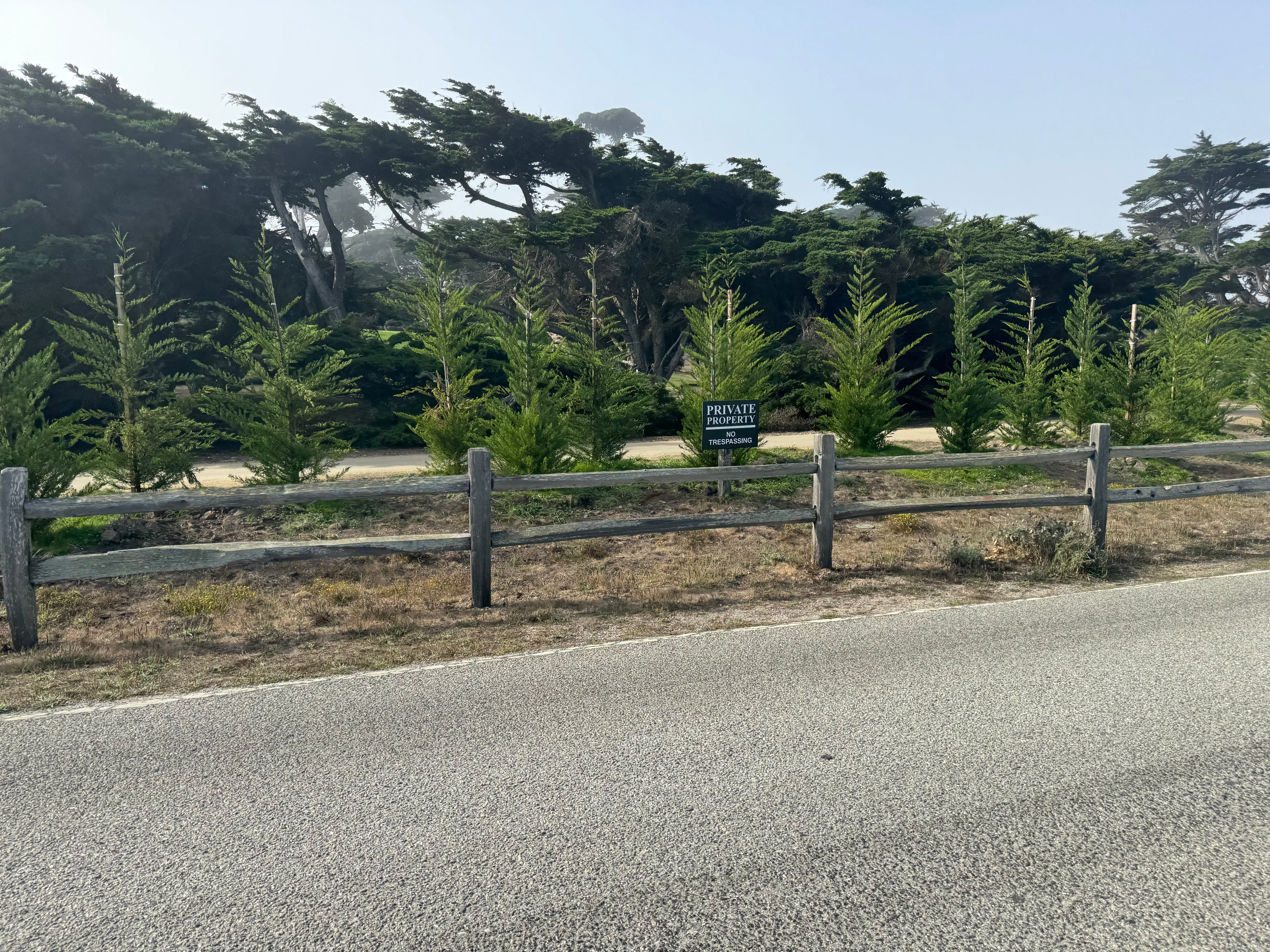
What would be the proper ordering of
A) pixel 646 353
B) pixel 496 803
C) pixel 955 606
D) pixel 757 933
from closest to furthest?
pixel 757 933
pixel 496 803
pixel 955 606
pixel 646 353

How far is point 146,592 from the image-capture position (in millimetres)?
8680

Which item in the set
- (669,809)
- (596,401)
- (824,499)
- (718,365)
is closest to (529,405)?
(596,401)

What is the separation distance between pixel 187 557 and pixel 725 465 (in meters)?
6.92

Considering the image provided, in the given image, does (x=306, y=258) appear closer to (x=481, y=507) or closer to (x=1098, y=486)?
(x=481, y=507)

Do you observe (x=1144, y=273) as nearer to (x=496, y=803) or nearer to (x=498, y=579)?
(x=498, y=579)

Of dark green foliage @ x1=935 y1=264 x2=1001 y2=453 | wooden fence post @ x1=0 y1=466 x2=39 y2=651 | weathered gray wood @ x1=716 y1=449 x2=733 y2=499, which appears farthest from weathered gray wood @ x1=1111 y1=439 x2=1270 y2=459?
wooden fence post @ x1=0 y1=466 x2=39 y2=651

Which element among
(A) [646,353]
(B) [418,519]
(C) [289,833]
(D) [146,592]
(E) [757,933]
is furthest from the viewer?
(A) [646,353]

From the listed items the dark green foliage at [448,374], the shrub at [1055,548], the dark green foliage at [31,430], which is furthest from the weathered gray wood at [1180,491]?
the dark green foliage at [31,430]

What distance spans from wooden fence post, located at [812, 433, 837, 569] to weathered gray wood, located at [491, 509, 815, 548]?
0.27 meters

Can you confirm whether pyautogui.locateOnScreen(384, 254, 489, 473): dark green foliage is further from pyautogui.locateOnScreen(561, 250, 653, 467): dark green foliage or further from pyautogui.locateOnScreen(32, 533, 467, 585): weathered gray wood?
pyautogui.locateOnScreen(32, 533, 467, 585): weathered gray wood

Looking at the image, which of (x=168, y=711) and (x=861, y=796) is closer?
(x=861, y=796)

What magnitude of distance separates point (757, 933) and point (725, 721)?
180 centimetres

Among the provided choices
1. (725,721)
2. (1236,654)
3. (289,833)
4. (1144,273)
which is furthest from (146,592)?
(1144,273)

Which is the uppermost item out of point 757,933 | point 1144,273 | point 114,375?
point 1144,273
